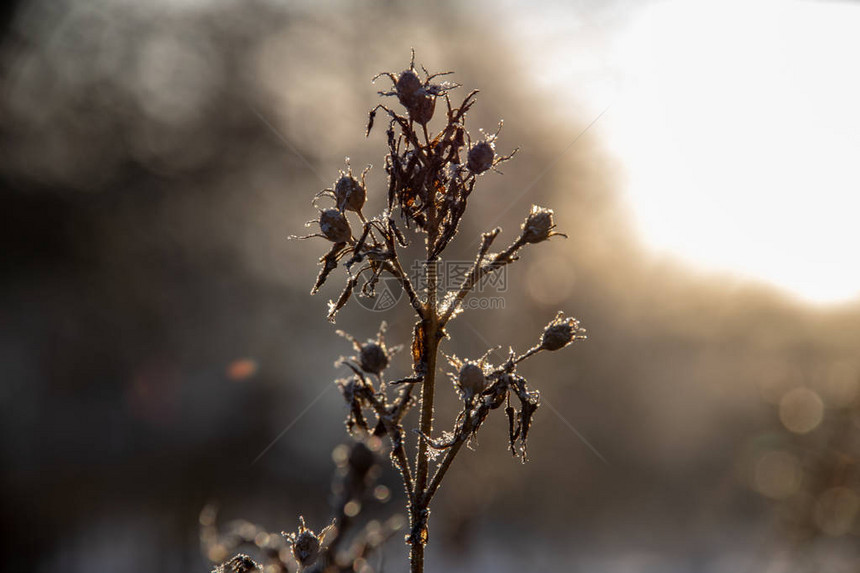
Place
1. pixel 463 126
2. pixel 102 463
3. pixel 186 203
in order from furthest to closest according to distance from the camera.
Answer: pixel 186 203 → pixel 102 463 → pixel 463 126

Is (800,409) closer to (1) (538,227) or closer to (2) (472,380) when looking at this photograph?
(1) (538,227)

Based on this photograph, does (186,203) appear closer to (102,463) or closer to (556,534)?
(102,463)

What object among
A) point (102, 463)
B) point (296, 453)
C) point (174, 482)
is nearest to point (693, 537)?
point (296, 453)

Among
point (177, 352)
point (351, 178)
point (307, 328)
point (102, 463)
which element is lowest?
point (351, 178)

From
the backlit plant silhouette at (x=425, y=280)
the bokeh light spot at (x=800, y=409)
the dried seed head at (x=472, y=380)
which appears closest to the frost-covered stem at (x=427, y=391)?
the backlit plant silhouette at (x=425, y=280)

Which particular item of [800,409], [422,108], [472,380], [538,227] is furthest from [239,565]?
[800,409]

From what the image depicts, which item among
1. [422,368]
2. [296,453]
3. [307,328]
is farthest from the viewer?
[307,328]

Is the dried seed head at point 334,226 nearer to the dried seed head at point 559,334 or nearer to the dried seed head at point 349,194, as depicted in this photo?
the dried seed head at point 349,194

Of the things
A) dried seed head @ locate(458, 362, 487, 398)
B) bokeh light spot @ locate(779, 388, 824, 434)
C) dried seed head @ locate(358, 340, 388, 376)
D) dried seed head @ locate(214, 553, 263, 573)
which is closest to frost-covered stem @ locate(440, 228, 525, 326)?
dried seed head @ locate(458, 362, 487, 398)
